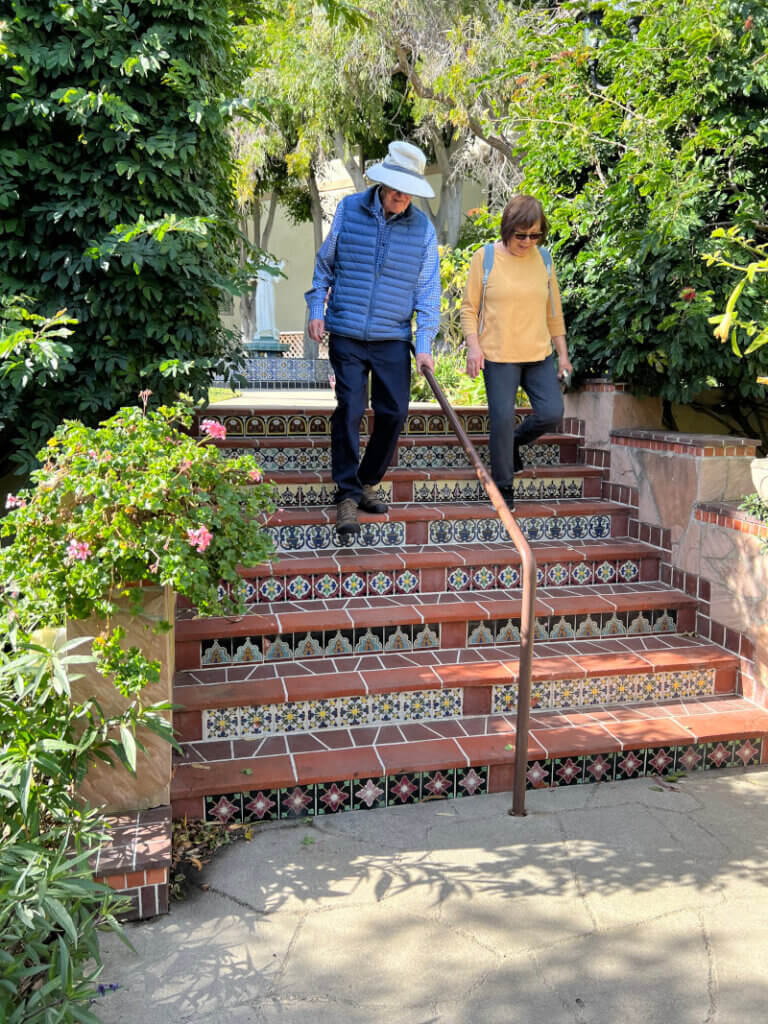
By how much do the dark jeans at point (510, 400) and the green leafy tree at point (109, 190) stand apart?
1505 mm

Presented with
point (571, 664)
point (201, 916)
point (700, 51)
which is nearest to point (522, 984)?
point (201, 916)

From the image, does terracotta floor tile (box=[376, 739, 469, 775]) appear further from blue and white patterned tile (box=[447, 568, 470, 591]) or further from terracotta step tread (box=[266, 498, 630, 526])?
terracotta step tread (box=[266, 498, 630, 526])

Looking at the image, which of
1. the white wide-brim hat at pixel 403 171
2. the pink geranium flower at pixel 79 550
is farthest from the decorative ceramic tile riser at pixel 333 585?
the white wide-brim hat at pixel 403 171

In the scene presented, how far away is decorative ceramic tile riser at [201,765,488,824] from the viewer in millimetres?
2943

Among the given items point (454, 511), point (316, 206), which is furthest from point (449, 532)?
point (316, 206)

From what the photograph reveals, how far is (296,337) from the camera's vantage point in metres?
20.0

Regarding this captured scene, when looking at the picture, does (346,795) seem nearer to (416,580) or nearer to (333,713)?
(333,713)

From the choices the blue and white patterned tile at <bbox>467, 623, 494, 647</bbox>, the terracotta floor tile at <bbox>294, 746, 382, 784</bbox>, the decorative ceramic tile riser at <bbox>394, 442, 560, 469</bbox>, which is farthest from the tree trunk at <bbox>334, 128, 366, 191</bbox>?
the terracotta floor tile at <bbox>294, 746, 382, 784</bbox>

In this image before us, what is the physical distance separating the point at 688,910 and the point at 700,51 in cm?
381

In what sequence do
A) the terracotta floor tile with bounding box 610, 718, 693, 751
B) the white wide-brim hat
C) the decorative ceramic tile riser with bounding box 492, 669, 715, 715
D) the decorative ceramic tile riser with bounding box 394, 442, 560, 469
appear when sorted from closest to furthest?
the terracotta floor tile with bounding box 610, 718, 693, 751 < the decorative ceramic tile riser with bounding box 492, 669, 715, 715 < the white wide-brim hat < the decorative ceramic tile riser with bounding box 394, 442, 560, 469

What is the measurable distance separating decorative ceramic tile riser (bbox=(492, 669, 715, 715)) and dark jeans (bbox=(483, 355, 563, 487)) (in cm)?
124

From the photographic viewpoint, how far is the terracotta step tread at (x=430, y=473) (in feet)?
15.0

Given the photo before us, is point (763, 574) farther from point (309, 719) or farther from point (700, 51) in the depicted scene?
point (700, 51)

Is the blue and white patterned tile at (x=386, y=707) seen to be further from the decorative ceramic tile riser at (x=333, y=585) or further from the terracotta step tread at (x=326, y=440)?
the terracotta step tread at (x=326, y=440)
